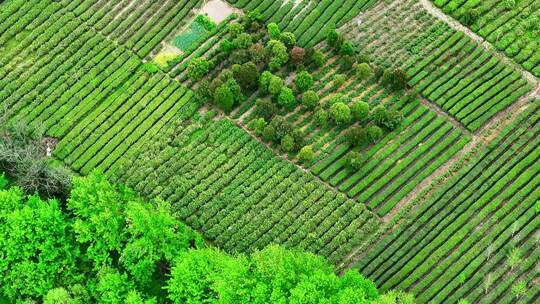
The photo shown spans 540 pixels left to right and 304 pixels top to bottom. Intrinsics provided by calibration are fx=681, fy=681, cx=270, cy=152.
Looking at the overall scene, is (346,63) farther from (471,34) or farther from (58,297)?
(58,297)

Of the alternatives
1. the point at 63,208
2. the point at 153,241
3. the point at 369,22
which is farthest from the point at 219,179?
the point at 369,22

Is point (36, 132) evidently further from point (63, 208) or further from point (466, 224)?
point (466, 224)

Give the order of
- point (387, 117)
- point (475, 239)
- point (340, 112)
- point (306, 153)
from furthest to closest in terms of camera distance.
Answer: point (340, 112)
point (387, 117)
point (306, 153)
point (475, 239)

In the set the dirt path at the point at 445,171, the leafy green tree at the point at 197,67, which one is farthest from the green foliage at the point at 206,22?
the dirt path at the point at 445,171

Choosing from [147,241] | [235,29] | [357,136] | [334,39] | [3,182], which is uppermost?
[235,29]

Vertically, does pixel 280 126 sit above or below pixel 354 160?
above

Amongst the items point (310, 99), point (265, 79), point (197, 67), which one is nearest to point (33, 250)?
point (197, 67)
